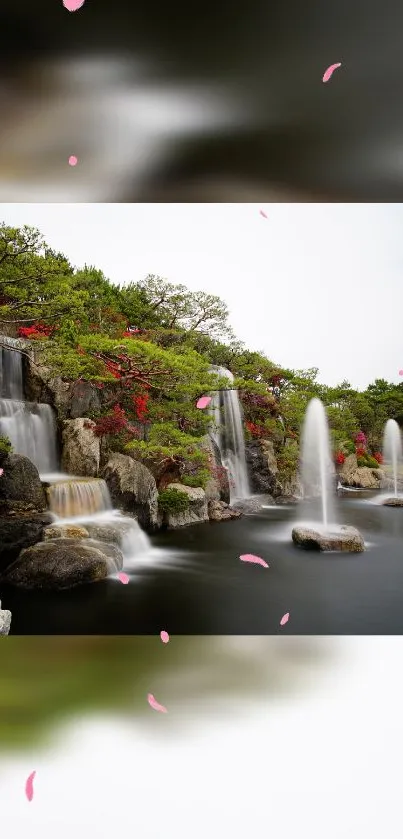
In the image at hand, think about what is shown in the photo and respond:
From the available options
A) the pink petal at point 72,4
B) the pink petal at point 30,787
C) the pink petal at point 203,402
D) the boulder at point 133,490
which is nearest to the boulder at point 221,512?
the boulder at point 133,490

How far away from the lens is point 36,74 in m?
2.29

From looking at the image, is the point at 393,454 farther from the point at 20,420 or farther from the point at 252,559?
the point at 20,420

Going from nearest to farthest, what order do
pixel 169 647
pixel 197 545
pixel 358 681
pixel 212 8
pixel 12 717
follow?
pixel 212 8, pixel 12 717, pixel 358 681, pixel 169 647, pixel 197 545

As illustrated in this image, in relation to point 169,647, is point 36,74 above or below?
above

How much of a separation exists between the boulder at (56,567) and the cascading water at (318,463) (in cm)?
113

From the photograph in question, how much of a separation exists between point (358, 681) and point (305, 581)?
0.57 m

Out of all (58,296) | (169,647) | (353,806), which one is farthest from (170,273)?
(353,806)

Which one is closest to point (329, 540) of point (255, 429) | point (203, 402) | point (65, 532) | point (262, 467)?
point (262, 467)

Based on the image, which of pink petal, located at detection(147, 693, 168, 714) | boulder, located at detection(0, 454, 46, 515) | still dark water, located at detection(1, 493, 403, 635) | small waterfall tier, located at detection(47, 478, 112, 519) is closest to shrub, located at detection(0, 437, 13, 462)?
boulder, located at detection(0, 454, 46, 515)

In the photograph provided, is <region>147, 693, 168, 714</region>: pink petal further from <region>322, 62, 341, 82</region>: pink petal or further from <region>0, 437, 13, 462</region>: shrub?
<region>322, 62, 341, 82</region>: pink petal

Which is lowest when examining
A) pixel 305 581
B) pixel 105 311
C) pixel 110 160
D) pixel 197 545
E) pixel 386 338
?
pixel 305 581

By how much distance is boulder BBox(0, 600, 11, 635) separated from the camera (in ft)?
9.16

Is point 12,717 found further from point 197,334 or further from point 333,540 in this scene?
point 197,334

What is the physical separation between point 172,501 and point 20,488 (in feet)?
2.49
